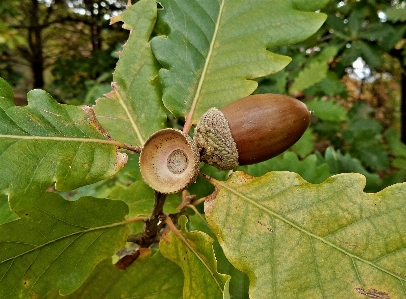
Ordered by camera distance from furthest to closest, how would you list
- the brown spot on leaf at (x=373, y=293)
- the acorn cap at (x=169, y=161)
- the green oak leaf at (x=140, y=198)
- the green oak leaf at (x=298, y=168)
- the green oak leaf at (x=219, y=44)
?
the green oak leaf at (x=298, y=168)
the green oak leaf at (x=140, y=198)
the green oak leaf at (x=219, y=44)
the acorn cap at (x=169, y=161)
the brown spot on leaf at (x=373, y=293)

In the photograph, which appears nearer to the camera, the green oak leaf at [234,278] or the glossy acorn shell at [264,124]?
the glossy acorn shell at [264,124]

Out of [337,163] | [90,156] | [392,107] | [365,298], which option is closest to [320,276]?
[365,298]

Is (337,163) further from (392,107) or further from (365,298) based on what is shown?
(392,107)

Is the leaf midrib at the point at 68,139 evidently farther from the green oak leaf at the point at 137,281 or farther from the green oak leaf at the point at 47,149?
the green oak leaf at the point at 137,281

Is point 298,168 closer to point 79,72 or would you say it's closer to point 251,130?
point 251,130

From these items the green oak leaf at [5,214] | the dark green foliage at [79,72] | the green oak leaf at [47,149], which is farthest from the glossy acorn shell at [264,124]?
the dark green foliage at [79,72]

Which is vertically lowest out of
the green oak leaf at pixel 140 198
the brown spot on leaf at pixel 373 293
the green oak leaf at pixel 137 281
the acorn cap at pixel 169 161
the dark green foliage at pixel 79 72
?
the dark green foliage at pixel 79 72

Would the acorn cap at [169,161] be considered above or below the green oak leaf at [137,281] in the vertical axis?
above
